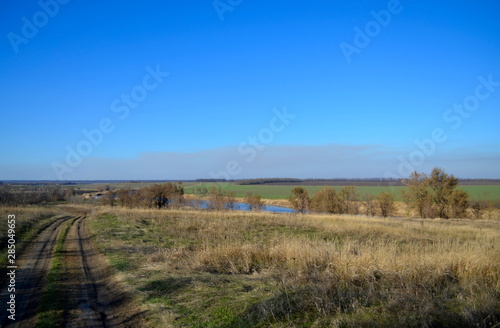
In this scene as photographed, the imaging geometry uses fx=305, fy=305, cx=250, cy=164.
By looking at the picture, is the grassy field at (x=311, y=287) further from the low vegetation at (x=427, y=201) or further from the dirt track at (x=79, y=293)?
the low vegetation at (x=427, y=201)

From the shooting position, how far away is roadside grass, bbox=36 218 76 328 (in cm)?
573

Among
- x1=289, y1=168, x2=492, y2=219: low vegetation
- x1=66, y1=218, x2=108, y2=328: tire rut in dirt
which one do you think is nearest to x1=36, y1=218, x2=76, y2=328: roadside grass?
x1=66, y1=218, x2=108, y2=328: tire rut in dirt

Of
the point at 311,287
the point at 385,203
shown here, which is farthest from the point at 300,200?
the point at 311,287

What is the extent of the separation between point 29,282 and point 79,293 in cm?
193

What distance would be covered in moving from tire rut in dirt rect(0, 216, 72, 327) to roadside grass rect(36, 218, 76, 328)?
12cm

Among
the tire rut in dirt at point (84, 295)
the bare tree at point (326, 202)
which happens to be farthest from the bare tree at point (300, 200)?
the tire rut in dirt at point (84, 295)

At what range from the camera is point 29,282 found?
8.27 metres

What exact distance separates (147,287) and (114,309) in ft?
3.69

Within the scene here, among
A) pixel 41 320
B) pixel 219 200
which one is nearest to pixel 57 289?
pixel 41 320

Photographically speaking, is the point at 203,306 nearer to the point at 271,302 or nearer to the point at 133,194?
the point at 271,302

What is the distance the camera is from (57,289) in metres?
7.68

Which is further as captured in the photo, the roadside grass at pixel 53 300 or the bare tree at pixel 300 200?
the bare tree at pixel 300 200

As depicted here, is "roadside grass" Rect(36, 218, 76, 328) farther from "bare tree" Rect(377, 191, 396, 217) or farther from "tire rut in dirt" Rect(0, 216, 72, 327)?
"bare tree" Rect(377, 191, 396, 217)

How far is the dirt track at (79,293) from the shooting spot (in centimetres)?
590
